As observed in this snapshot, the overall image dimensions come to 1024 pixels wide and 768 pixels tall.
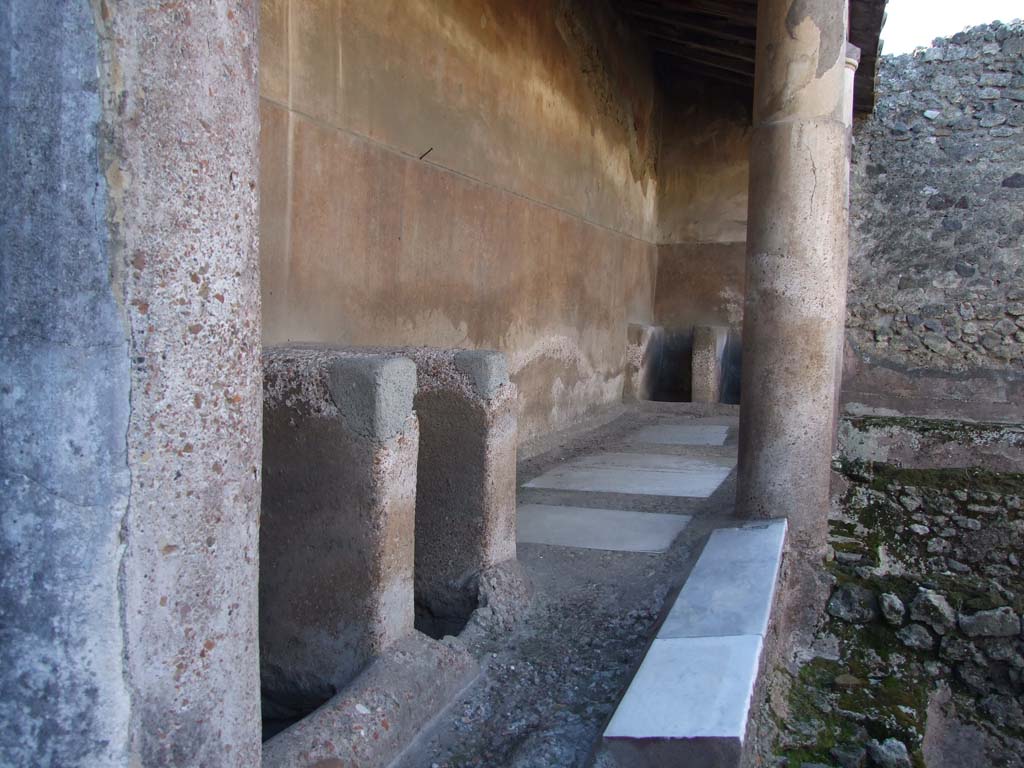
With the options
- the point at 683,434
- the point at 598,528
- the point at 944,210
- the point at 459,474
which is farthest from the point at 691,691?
the point at 944,210

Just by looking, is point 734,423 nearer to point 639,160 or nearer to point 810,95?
point 639,160

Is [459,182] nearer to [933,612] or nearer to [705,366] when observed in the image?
[933,612]

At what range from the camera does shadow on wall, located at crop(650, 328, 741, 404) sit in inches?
353

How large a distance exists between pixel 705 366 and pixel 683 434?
1796 mm

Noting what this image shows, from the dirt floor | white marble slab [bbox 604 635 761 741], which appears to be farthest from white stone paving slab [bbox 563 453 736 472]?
white marble slab [bbox 604 635 761 741]

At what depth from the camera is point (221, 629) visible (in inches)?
55.4

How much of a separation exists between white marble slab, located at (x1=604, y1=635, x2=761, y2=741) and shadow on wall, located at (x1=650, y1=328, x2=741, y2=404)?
6346 millimetres

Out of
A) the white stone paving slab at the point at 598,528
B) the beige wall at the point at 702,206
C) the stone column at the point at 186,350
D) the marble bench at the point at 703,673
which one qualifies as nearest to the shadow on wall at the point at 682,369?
the beige wall at the point at 702,206

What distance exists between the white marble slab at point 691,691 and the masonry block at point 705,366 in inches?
245

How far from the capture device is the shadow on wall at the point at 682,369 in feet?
29.4

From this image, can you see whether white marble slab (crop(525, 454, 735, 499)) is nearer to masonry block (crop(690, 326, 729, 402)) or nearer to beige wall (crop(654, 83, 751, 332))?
masonry block (crop(690, 326, 729, 402))

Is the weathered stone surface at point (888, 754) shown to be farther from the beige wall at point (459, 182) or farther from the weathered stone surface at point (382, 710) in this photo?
the beige wall at point (459, 182)

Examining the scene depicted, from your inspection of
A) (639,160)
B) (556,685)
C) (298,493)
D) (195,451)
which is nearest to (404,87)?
(298,493)

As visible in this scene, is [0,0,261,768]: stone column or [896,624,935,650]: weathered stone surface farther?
[896,624,935,650]: weathered stone surface
